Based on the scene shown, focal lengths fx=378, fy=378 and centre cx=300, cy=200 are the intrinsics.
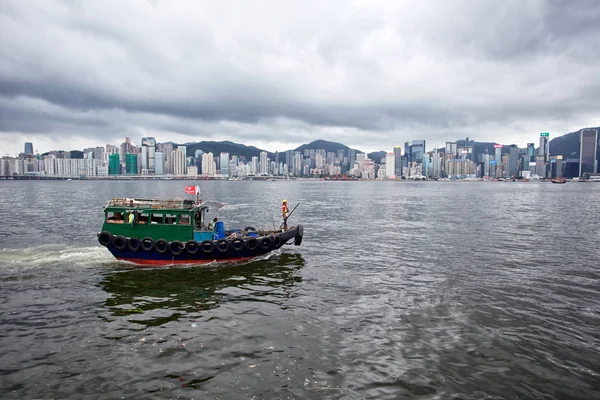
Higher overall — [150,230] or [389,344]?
[150,230]

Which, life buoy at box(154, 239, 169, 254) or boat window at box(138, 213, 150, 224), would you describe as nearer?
life buoy at box(154, 239, 169, 254)

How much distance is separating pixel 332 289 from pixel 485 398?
10137 millimetres

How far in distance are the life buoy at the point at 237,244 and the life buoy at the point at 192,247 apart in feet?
7.32

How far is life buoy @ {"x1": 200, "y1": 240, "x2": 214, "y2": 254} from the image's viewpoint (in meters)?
24.2

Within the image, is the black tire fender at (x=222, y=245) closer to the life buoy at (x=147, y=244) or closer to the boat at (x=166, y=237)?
the boat at (x=166, y=237)

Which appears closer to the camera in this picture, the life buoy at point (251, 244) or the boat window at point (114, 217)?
the boat window at point (114, 217)

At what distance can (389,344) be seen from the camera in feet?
44.1

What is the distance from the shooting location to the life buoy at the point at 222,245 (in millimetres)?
24484

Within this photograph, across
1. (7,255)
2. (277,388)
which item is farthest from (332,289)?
(7,255)

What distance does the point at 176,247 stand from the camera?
2417 cm

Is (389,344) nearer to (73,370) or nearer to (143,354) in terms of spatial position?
(143,354)

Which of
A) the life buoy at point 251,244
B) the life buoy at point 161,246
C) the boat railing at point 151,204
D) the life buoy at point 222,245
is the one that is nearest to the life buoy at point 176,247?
the life buoy at point 161,246

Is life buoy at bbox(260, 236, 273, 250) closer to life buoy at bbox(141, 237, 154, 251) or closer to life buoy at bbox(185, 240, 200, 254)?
life buoy at bbox(185, 240, 200, 254)

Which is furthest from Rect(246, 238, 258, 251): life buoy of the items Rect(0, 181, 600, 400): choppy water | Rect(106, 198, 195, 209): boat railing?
Rect(106, 198, 195, 209): boat railing
